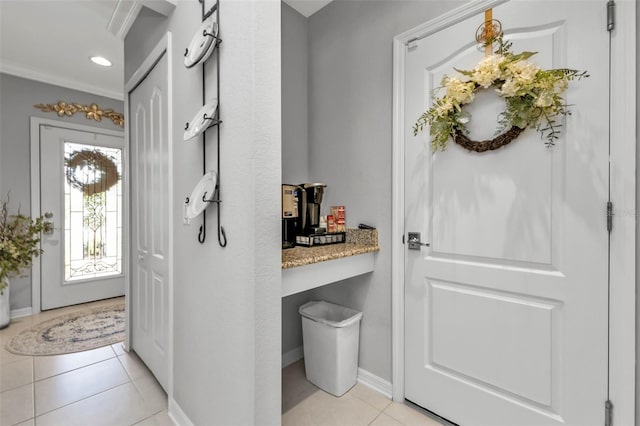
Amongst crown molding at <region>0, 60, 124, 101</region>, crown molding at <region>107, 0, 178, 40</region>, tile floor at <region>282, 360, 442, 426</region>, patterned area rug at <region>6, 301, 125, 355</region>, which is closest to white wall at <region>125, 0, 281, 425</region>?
crown molding at <region>107, 0, 178, 40</region>

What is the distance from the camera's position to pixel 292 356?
2.28 meters

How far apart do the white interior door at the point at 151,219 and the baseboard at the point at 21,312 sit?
190cm

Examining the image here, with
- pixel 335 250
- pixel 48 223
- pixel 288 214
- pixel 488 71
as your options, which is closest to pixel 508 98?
pixel 488 71

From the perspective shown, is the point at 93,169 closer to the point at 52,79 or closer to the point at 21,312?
the point at 52,79

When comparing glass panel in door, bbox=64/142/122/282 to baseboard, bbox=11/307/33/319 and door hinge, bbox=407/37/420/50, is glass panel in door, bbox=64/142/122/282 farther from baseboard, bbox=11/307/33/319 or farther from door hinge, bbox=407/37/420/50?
door hinge, bbox=407/37/420/50

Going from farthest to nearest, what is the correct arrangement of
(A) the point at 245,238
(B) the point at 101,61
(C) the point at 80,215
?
(C) the point at 80,215 < (B) the point at 101,61 < (A) the point at 245,238

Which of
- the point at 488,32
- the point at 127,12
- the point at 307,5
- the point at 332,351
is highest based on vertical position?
the point at 307,5

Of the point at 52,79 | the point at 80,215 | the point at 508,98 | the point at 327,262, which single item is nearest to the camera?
the point at 508,98

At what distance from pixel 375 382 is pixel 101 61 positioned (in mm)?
3923

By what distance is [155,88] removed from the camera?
1980 millimetres

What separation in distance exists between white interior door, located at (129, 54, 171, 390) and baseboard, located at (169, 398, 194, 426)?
0.62ft

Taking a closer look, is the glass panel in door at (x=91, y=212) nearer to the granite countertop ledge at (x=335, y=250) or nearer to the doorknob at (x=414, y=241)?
the granite countertop ledge at (x=335, y=250)

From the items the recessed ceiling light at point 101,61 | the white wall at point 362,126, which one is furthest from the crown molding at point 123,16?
the white wall at point 362,126

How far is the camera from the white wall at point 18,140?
123 inches
